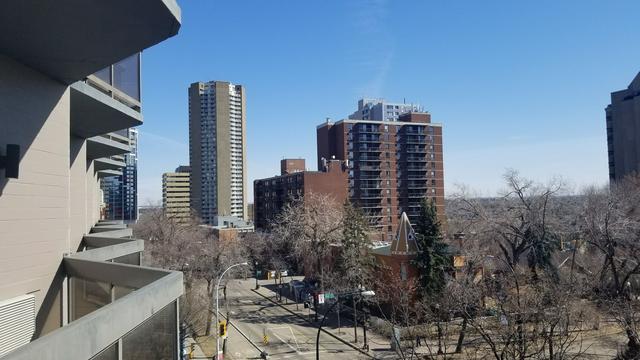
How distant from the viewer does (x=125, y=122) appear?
39.1 ft

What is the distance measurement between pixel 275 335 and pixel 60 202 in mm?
30032

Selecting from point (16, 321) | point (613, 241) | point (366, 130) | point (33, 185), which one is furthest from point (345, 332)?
point (366, 130)

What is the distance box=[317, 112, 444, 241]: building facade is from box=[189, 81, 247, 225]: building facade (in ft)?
175

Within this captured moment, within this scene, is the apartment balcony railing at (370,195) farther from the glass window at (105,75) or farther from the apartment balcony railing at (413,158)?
the glass window at (105,75)

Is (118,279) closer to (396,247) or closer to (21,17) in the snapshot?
(21,17)

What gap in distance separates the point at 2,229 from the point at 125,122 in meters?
5.62

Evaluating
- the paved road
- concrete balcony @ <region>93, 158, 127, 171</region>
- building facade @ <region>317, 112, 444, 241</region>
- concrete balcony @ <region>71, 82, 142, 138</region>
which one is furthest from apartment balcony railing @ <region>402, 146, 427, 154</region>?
concrete balcony @ <region>71, 82, 142, 138</region>

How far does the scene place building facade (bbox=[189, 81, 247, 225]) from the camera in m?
138

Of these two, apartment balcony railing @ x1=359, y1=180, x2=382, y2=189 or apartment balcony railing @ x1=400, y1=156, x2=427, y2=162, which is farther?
apartment balcony railing @ x1=400, y1=156, x2=427, y2=162

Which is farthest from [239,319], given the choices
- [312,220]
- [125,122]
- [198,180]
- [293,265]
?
[198,180]

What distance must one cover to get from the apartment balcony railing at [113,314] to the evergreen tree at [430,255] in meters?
29.4

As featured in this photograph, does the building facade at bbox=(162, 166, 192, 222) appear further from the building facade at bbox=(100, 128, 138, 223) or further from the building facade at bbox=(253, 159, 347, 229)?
the building facade at bbox=(253, 159, 347, 229)

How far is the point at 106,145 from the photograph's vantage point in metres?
15.9

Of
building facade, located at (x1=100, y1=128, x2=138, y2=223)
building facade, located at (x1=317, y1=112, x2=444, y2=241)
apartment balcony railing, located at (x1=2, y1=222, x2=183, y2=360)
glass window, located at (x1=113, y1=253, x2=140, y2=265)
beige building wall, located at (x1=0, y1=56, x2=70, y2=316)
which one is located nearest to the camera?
apartment balcony railing, located at (x1=2, y1=222, x2=183, y2=360)
